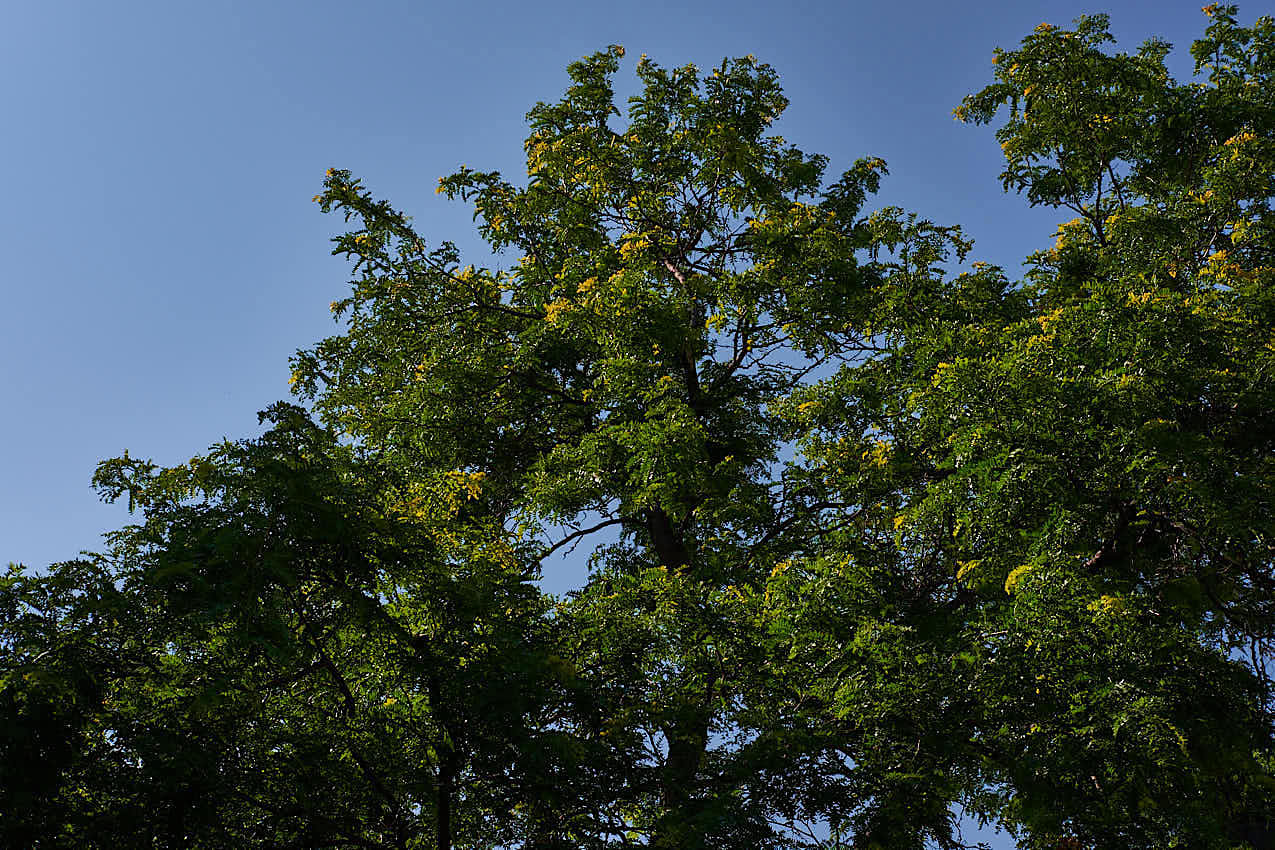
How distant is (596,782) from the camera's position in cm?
767

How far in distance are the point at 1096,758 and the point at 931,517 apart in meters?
2.31

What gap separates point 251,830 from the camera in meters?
7.41

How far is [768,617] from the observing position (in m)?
8.83

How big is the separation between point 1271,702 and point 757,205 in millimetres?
8660

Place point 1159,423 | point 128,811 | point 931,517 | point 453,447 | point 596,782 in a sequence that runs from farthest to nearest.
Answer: point 453,447, point 931,517, point 596,782, point 1159,423, point 128,811

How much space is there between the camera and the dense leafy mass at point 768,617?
629 centimetres

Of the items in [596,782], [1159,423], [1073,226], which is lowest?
[596,782]

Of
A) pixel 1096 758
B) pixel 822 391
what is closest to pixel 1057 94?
pixel 822 391

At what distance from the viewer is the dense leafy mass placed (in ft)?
20.6

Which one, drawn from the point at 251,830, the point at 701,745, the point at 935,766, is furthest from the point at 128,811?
the point at 935,766

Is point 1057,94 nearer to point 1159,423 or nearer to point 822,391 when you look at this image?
point 822,391

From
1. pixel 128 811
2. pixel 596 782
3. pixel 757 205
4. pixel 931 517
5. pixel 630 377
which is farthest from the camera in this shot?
pixel 757 205

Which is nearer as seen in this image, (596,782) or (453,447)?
(596,782)

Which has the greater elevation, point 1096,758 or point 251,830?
point 1096,758
